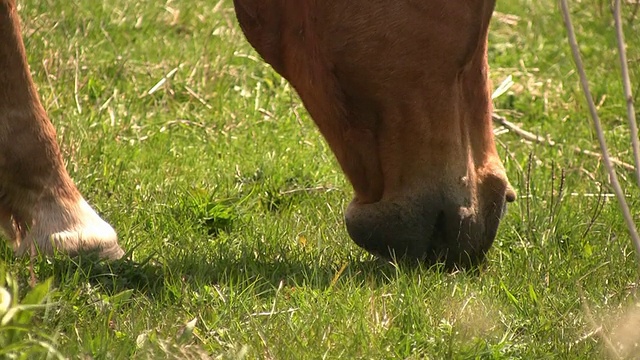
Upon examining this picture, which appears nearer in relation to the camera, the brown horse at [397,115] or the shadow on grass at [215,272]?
the brown horse at [397,115]

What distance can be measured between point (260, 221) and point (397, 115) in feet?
3.78

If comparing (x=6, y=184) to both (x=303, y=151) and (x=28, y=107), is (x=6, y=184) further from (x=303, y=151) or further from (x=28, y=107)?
(x=303, y=151)

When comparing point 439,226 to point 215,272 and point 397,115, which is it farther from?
point 215,272

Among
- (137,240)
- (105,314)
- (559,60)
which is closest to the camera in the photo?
(105,314)

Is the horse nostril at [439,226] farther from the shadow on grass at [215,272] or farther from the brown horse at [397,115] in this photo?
the shadow on grass at [215,272]

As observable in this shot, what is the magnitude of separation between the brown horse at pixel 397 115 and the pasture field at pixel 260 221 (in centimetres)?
15

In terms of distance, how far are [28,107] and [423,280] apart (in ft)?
4.50

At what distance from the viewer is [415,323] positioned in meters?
3.10

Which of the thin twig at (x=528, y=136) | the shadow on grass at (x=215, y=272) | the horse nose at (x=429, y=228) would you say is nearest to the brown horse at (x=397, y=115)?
the horse nose at (x=429, y=228)

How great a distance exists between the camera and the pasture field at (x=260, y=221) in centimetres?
297

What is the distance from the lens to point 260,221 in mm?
4215

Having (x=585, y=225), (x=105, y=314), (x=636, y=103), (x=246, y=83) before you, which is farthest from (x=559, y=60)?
(x=105, y=314)

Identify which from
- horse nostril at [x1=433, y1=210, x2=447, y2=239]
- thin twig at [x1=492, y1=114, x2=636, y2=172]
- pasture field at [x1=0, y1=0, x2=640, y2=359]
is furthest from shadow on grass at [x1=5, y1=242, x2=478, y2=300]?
thin twig at [x1=492, y1=114, x2=636, y2=172]

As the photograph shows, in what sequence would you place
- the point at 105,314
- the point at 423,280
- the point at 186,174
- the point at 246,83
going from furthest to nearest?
the point at 246,83, the point at 186,174, the point at 423,280, the point at 105,314
